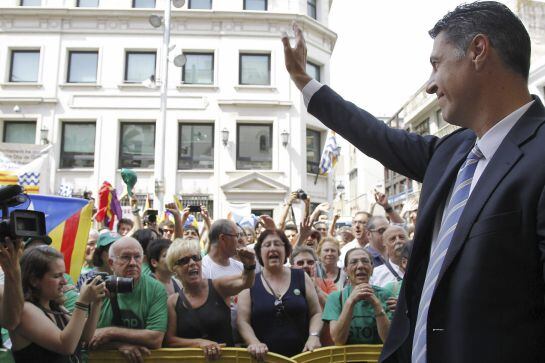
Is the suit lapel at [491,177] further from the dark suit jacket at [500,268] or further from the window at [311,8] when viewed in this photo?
the window at [311,8]

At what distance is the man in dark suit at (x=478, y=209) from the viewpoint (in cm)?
127

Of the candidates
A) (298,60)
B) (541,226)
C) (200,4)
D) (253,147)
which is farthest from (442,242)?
(200,4)

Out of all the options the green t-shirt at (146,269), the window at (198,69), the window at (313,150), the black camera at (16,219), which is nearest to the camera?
the black camera at (16,219)

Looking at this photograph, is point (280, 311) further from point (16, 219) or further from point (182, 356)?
point (16, 219)

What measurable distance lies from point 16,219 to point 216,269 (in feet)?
8.86

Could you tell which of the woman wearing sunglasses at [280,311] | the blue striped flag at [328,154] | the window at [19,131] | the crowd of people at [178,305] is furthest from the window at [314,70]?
the woman wearing sunglasses at [280,311]

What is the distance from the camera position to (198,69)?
70.3 ft

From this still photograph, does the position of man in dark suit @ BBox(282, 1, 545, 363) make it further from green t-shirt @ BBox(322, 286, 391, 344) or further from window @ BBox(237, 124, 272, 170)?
window @ BBox(237, 124, 272, 170)

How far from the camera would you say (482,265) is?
1.31 m

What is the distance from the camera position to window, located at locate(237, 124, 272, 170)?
2084cm

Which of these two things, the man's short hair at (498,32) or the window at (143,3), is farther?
the window at (143,3)

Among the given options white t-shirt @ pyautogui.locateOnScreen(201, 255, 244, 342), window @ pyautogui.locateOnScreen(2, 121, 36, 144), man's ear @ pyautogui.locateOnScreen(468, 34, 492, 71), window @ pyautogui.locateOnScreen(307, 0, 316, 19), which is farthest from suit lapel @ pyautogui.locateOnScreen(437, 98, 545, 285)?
window @ pyautogui.locateOnScreen(307, 0, 316, 19)

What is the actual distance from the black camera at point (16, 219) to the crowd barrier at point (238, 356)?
4.20ft

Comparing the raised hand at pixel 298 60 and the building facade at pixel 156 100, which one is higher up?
the building facade at pixel 156 100
